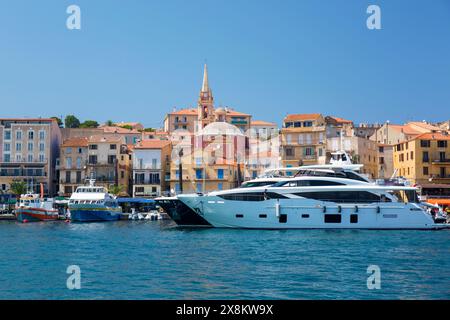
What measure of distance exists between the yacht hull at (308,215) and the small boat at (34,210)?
1077 inches

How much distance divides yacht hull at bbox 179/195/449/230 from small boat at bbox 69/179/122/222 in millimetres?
20271

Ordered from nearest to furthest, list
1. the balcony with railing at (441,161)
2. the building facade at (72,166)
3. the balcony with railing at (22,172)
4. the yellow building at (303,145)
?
the balcony with railing at (441,161) < the yellow building at (303,145) < the building facade at (72,166) < the balcony with railing at (22,172)

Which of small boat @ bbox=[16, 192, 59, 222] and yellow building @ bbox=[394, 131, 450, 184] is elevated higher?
yellow building @ bbox=[394, 131, 450, 184]

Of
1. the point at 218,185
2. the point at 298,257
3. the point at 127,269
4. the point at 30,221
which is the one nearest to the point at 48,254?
the point at 127,269

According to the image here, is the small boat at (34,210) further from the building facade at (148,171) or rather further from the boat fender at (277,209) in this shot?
the boat fender at (277,209)

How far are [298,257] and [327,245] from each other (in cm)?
546

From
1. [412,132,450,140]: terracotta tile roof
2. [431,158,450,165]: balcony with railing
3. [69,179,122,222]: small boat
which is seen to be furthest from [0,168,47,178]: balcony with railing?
[431,158,450,165]: balcony with railing

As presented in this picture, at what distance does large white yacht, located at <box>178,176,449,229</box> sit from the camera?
39969 millimetres

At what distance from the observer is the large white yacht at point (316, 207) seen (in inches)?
1574

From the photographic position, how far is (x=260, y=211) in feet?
132

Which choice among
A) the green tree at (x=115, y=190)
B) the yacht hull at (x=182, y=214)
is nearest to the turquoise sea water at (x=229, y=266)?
the yacht hull at (x=182, y=214)

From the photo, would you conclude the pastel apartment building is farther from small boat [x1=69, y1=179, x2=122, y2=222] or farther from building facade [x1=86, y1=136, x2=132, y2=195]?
small boat [x1=69, y1=179, x2=122, y2=222]

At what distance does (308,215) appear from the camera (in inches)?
1580
